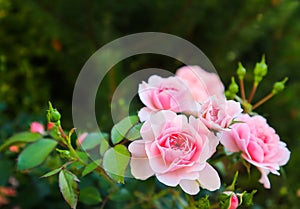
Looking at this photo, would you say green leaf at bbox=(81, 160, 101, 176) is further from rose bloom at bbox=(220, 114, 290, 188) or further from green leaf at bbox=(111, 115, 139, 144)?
rose bloom at bbox=(220, 114, 290, 188)

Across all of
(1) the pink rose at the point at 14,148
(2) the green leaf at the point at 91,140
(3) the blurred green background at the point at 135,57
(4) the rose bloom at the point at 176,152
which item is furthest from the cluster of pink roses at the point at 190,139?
(3) the blurred green background at the point at 135,57

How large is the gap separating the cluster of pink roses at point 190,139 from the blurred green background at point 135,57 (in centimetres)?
40

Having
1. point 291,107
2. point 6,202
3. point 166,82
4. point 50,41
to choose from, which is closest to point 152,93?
point 166,82

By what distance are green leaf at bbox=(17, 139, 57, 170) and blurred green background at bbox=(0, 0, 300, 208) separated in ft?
0.77

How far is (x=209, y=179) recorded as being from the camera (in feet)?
1.76

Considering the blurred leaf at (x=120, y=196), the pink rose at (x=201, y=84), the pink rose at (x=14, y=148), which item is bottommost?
the blurred leaf at (x=120, y=196)

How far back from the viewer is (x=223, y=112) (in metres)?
0.55

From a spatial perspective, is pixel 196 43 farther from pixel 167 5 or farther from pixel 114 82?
pixel 114 82

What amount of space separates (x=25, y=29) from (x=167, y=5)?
422 mm

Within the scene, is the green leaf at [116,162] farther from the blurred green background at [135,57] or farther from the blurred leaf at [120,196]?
the blurred green background at [135,57]

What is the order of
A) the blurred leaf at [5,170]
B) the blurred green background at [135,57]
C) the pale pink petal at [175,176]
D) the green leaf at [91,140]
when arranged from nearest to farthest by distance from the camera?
the pale pink petal at [175,176] < the green leaf at [91,140] < the blurred leaf at [5,170] < the blurred green background at [135,57]

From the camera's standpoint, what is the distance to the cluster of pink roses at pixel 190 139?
527 millimetres

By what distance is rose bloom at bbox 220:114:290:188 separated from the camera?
583 mm

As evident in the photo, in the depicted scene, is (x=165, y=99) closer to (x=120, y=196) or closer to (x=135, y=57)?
(x=120, y=196)
